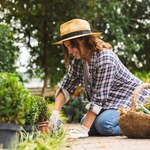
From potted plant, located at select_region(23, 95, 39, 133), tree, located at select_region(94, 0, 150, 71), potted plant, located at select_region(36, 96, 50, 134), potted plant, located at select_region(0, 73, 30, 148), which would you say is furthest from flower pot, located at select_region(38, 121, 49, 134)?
tree, located at select_region(94, 0, 150, 71)

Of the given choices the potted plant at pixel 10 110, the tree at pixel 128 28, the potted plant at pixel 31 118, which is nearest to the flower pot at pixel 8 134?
the potted plant at pixel 10 110

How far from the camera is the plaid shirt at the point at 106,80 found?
5.32 metres

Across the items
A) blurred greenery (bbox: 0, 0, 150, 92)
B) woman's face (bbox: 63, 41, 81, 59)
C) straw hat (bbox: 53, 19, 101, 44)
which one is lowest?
woman's face (bbox: 63, 41, 81, 59)

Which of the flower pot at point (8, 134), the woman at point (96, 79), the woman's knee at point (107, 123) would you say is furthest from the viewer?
the woman's knee at point (107, 123)

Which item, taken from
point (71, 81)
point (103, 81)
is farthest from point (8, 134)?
point (71, 81)

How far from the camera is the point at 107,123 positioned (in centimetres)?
552

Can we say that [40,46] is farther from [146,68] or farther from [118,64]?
[118,64]

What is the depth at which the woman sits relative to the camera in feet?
17.4

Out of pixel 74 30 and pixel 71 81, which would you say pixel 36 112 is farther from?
pixel 71 81

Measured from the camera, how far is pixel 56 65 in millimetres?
17875

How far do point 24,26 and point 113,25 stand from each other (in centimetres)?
299

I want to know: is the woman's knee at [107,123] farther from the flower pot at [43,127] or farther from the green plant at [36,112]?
the flower pot at [43,127]

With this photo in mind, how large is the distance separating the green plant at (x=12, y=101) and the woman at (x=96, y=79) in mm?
1794

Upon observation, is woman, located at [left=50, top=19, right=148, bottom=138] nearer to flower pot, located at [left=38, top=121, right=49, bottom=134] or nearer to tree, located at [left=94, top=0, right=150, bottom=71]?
flower pot, located at [left=38, top=121, right=49, bottom=134]
